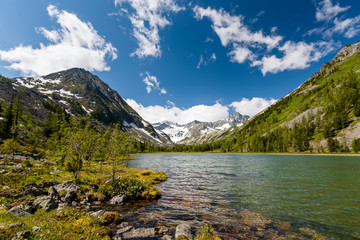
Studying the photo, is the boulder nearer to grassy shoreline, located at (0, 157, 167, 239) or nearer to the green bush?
grassy shoreline, located at (0, 157, 167, 239)

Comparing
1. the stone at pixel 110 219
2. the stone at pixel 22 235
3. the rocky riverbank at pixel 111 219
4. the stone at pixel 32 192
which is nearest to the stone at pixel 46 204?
the rocky riverbank at pixel 111 219

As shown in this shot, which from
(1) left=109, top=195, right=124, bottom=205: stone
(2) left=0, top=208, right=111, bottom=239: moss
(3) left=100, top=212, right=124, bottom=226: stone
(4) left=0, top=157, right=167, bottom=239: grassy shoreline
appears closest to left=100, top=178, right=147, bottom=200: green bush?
(4) left=0, top=157, right=167, bottom=239: grassy shoreline

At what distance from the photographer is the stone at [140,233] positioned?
11.1 metres

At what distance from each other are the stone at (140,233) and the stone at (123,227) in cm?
39

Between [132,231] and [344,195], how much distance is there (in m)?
26.7

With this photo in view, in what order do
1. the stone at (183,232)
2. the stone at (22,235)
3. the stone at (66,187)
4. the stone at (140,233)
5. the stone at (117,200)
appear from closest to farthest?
the stone at (22,235)
the stone at (183,232)
the stone at (140,233)
the stone at (117,200)
the stone at (66,187)

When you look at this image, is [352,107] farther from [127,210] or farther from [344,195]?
[127,210]

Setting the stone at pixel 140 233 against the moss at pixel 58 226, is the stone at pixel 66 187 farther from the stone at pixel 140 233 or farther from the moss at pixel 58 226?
the stone at pixel 140 233

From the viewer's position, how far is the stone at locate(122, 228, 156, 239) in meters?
11.1

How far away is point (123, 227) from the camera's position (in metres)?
12.5

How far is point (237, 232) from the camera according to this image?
12078 millimetres

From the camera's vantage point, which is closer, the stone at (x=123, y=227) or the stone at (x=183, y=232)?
the stone at (x=183, y=232)

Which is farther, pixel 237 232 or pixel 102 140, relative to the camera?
pixel 102 140

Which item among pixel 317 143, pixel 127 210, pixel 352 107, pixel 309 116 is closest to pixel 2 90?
pixel 127 210
